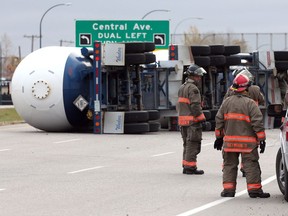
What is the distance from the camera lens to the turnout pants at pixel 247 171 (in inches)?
503

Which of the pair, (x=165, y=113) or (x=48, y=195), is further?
(x=165, y=113)

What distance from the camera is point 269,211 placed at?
11414mm

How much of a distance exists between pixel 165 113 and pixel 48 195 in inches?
699

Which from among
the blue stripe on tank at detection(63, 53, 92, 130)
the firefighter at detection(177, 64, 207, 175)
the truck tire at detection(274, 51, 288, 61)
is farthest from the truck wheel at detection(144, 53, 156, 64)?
the firefighter at detection(177, 64, 207, 175)

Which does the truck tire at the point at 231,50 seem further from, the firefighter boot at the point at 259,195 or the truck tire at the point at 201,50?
the firefighter boot at the point at 259,195

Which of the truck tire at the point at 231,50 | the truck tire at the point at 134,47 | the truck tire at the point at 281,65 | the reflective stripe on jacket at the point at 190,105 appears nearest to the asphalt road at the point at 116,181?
the reflective stripe on jacket at the point at 190,105

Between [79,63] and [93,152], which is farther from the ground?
[79,63]

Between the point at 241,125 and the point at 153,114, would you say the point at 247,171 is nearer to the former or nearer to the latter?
the point at 241,125

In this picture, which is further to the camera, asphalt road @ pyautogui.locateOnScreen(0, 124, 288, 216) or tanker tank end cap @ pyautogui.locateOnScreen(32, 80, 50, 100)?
tanker tank end cap @ pyautogui.locateOnScreen(32, 80, 50, 100)

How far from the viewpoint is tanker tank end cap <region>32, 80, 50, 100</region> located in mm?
28344

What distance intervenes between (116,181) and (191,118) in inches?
90.6

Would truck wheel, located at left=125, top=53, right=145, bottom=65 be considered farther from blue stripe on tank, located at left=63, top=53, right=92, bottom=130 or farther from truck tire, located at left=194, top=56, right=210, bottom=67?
truck tire, located at left=194, top=56, right=210, bottom=67

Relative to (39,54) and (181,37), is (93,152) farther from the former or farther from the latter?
(181,37)

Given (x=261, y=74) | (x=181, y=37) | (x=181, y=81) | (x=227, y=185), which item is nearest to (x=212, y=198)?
(x=227, y=185)
